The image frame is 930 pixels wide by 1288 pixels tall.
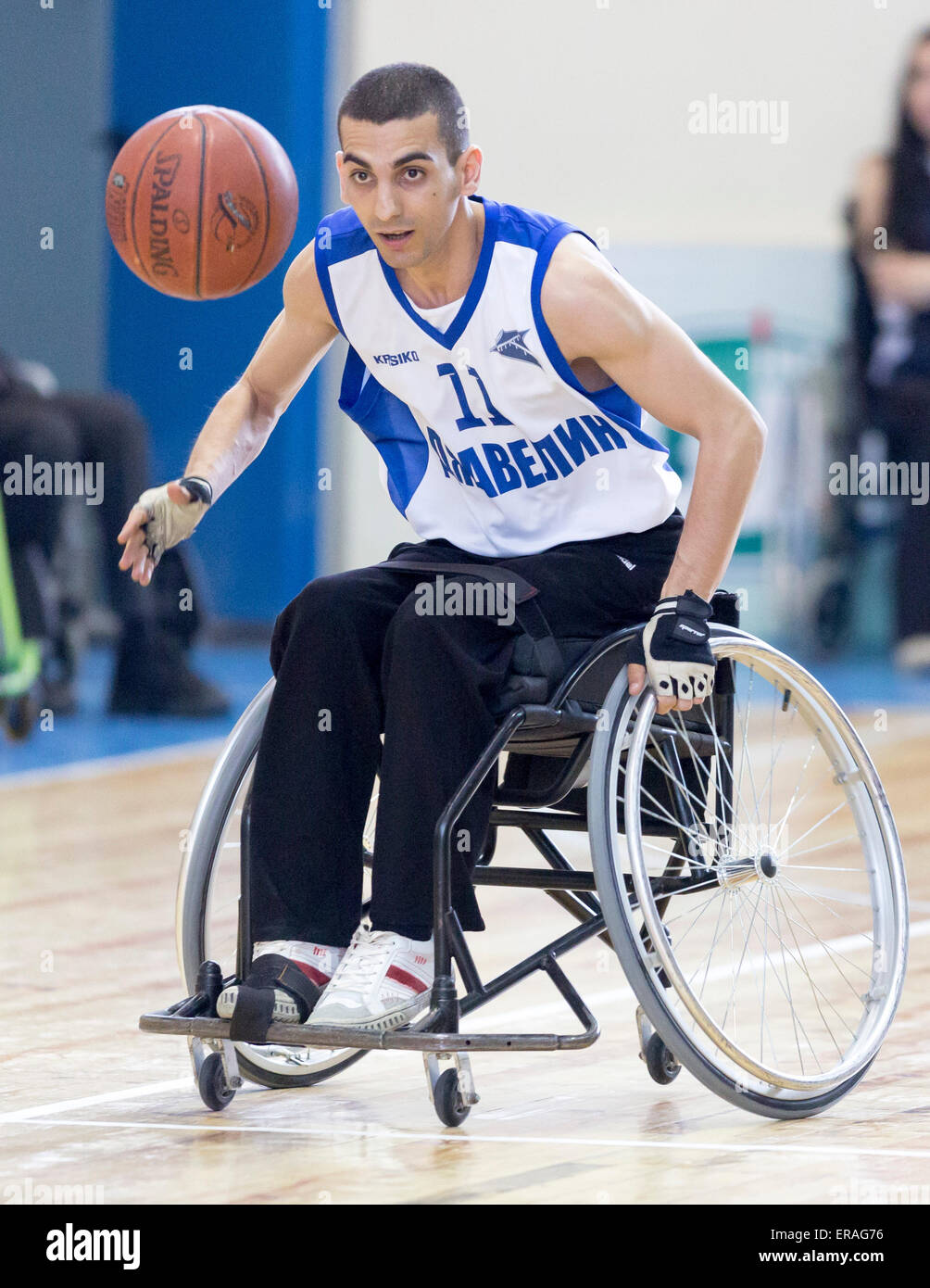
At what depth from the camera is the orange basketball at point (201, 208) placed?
2.61 m

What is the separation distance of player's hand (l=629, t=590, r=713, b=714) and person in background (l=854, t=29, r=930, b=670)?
476 cm

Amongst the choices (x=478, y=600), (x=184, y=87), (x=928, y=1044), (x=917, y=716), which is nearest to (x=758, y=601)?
(x=917, y=716)

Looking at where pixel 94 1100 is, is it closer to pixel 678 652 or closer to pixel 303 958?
pixel 303 958

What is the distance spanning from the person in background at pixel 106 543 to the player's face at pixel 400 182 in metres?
3.38

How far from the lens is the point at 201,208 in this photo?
8.57 feet

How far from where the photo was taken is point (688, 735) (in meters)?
2.35

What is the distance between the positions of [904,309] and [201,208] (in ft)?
15.2

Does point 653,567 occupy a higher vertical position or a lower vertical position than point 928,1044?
higher

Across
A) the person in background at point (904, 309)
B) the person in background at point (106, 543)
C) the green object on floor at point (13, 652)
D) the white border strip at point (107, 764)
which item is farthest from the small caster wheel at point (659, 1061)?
the person in background at point (904, 309)

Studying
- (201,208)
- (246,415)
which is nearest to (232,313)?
(201,208)

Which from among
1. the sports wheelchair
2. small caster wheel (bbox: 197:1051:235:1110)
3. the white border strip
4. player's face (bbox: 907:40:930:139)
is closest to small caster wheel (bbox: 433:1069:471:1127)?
the sports wheelchair

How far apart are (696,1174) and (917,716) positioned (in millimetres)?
4141

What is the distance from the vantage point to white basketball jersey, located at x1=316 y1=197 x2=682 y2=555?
7.42 feet
